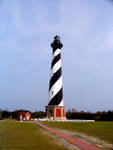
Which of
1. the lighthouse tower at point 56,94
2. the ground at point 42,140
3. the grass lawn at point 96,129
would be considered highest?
the lighthouse tower at point 56,94

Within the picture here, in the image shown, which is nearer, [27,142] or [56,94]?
[27,142]

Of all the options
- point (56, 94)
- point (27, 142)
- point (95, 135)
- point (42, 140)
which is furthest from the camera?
point (56, 94)

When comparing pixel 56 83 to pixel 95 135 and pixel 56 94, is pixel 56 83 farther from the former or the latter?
pixel 95 135

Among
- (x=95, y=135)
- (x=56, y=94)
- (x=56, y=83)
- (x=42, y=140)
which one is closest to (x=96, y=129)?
(x=95, y=135)

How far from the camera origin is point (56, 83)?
1171 inches

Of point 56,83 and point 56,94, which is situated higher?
point 56,83

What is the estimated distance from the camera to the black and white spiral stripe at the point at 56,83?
29469mm

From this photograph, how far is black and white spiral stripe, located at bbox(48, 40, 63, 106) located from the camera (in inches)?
1160

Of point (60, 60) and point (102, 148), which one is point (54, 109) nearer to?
point (60, 60)

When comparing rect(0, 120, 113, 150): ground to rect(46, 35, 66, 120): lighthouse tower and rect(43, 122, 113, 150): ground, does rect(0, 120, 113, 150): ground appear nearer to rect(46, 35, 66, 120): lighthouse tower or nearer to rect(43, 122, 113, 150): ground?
rect(43, 122, 113, 150): ground

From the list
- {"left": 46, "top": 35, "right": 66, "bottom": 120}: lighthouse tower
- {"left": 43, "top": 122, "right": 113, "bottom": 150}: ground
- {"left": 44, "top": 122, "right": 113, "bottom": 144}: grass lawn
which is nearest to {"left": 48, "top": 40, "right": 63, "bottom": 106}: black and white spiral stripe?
{"left": 46, "top": 35, "right": 66, "bottom": 120}: lighthouse tower

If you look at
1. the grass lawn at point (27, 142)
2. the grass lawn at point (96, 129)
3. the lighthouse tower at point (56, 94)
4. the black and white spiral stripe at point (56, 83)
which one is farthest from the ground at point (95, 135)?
the black and white spiral stripe at point (56, 83)

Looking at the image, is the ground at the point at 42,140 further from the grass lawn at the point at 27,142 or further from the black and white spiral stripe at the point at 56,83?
the black and white spiral stripe at the point at 56,83

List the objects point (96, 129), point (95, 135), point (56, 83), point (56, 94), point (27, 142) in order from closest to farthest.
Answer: point (27, 142), point (95, 135), point (96, 129), point (56, 94), point (56, 83)
